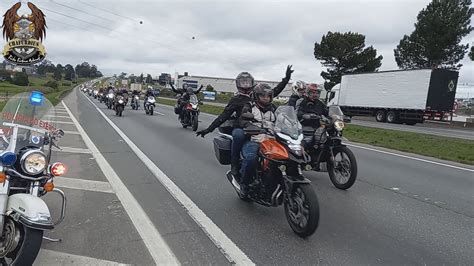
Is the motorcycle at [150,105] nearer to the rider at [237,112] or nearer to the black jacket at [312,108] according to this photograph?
the black jacket at [312,108]

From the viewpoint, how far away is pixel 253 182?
17.8 feet

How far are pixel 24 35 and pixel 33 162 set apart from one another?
439 cm

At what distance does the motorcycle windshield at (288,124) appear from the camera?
16.5 feet

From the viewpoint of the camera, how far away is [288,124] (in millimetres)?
5078

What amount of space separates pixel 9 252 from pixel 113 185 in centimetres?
324

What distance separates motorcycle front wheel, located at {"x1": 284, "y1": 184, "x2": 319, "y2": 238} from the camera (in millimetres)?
4492

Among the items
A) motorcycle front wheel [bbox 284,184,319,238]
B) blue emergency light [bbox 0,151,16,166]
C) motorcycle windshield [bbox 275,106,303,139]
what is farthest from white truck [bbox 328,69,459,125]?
blue emergency light [bbox 0,151,16,166]

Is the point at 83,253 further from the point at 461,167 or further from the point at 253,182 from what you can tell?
the point at 461,167

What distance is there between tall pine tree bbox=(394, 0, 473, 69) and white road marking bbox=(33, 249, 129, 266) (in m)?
46.6

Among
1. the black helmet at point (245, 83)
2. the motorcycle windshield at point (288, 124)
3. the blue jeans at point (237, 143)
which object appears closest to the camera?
the motorcycle windshield at point (288, 124)

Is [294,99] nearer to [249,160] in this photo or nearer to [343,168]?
[343,168]

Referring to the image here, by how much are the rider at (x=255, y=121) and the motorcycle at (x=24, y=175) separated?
90.3 inches

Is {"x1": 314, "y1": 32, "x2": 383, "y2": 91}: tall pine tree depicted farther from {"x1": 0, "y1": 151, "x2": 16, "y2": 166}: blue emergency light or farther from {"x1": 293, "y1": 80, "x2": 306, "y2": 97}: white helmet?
{"x1": 0, "y1": 151, "x2": 16, "y2": 166}: blue emergency light

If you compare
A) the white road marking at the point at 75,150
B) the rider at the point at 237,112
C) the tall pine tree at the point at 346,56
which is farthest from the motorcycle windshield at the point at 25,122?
the tall pine tree at the point at 346,56
